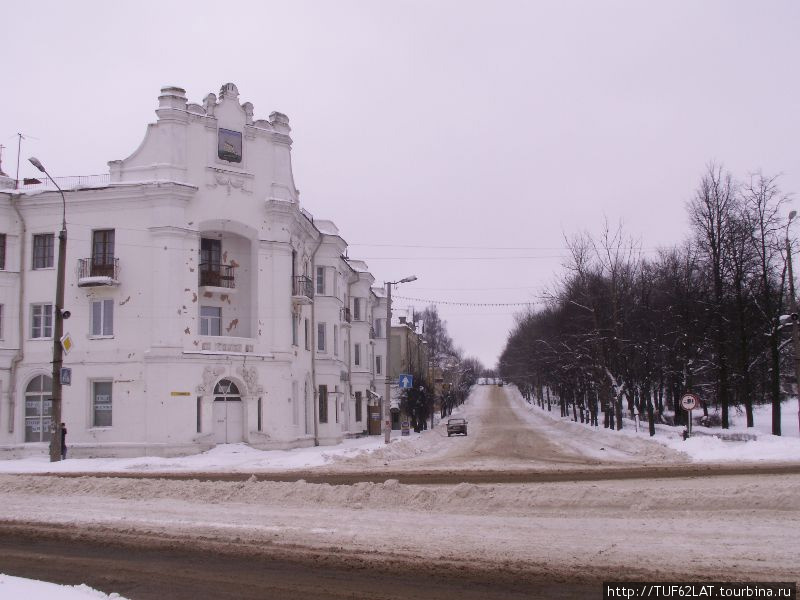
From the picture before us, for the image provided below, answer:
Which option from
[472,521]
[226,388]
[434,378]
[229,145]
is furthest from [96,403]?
[434,378]

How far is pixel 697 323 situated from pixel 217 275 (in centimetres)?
2666

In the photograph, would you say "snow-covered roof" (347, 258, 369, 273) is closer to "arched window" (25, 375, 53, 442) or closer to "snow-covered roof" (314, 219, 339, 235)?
"snow-covered roof" (314, 219, 339, 235)

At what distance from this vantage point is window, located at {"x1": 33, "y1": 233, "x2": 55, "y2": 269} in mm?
35656

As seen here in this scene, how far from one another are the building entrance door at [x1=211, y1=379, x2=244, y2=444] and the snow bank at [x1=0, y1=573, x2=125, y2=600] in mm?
26871

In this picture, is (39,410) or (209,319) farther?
(209,319)

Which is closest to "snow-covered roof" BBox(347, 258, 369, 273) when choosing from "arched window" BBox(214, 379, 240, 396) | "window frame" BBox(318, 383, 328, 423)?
"window frame" BBox(318, 383, 328, 423)

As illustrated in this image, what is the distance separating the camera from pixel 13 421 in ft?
113

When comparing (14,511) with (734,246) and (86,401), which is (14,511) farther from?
(734,246)

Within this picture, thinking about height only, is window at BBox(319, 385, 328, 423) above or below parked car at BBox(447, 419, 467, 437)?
above

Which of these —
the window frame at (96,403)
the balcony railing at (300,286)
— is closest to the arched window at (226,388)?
the window frame at (96,403)

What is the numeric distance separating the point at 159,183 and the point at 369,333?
91.3 feet

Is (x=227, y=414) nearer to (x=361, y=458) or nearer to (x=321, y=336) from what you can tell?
(x=361, y=458)

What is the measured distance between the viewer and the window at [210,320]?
36.5 metres

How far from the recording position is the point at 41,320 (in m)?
35.5
